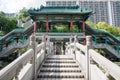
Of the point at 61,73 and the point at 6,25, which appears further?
the point at 6,25

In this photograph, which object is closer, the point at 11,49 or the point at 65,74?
the point at 65,74

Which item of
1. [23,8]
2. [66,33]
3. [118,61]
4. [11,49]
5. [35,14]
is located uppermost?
[23,8]

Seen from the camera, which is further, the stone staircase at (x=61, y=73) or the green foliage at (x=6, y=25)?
the green foliage at (x=6, y=25)

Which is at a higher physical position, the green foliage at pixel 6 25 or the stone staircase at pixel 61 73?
the green foliage at pixel 6 25

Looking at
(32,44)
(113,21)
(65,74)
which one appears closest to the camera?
(32,44)

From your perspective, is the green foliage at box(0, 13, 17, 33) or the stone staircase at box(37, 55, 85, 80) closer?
the stone staircase at box(37, 55, 85, 80)

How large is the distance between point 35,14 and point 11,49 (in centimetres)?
520

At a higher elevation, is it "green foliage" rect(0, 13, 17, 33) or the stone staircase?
"green foliage" rect(0, 13, 17, 33)

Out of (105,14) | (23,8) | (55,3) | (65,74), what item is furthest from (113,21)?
(65,74)

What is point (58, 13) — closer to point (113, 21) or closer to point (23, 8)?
point (23, 8)

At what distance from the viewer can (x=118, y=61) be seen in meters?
22.7

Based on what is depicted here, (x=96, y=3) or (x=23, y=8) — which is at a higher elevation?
(x=96, y=3)

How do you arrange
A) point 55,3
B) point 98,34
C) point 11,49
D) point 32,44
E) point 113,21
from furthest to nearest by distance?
point 55,3, point 113,21, point 98,34, point 11,49, point 32,44

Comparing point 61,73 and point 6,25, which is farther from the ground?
point 6,25
